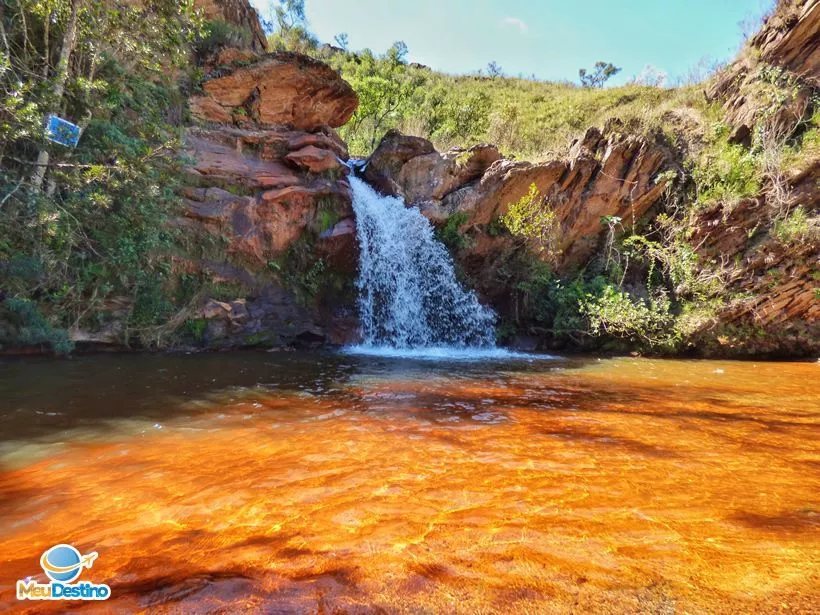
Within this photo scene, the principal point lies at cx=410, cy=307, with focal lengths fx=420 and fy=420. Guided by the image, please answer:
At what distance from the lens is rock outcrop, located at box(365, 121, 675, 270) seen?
38.1 ft

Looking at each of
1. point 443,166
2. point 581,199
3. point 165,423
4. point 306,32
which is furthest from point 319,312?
point 306,32

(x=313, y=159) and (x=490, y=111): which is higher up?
(x=490, y=111)

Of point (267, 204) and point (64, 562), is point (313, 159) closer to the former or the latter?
point (267, 204)

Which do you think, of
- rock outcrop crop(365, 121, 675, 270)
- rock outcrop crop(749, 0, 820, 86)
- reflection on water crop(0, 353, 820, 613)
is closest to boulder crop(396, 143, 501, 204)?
rock outcrop crop(365, 121, 675, 270)

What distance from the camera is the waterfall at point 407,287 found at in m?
10.8

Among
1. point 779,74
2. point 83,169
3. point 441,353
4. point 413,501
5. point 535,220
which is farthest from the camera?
point 535,220

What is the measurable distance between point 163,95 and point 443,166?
22.4 ft

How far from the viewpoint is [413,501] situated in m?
2.33

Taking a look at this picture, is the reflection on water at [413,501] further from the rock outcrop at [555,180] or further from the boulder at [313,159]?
the rock outcrop at [555,180]

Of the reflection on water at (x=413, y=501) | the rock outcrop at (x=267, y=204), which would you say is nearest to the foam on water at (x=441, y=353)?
the rock outcrop at (x=267, y=204)

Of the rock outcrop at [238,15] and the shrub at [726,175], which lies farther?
the rock outcrop at [238,15]

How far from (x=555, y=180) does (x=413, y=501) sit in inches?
444
